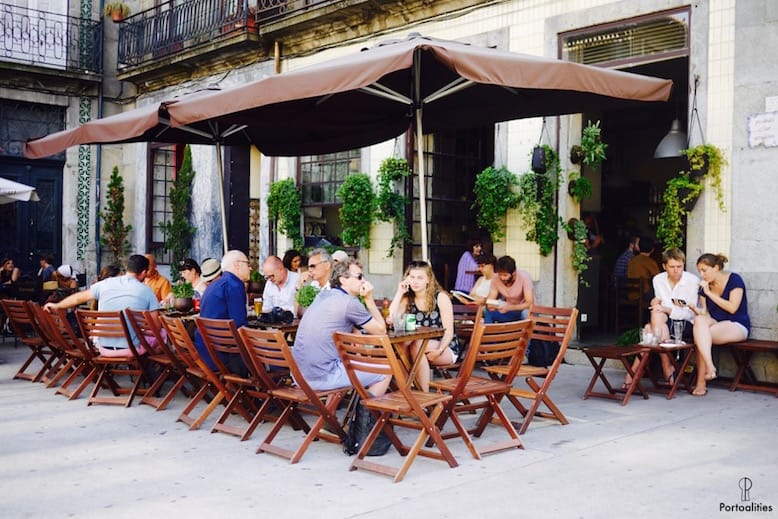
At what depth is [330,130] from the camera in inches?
349

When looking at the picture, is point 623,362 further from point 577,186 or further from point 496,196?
point 496,196

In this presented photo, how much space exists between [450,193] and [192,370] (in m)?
6.42

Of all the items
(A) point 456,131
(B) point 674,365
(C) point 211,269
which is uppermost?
(A) point 456,131

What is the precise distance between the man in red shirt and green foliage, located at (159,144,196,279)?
8.80m

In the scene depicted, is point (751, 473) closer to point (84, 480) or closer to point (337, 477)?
point (337, 477)

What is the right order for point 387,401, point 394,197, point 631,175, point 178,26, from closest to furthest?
point 387,401 → point 394,197 → point 631,175 → point 178,26

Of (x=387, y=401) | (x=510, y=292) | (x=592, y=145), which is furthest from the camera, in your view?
(x=592, y=145)

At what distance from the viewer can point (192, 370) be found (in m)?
6.40

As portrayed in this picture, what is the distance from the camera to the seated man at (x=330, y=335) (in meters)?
5.34

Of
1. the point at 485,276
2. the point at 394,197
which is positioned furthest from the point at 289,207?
the point at 485,276

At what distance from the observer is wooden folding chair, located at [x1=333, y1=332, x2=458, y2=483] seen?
471 cm

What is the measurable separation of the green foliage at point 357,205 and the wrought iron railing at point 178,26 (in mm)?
4067

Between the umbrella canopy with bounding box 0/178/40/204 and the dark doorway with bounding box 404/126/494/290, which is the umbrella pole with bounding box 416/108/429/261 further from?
the umbrella canopy with bounding box 0/178/40/204

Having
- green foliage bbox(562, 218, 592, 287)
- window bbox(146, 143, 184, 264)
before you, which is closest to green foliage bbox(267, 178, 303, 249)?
window bbox(146, 143, 184, 264)
